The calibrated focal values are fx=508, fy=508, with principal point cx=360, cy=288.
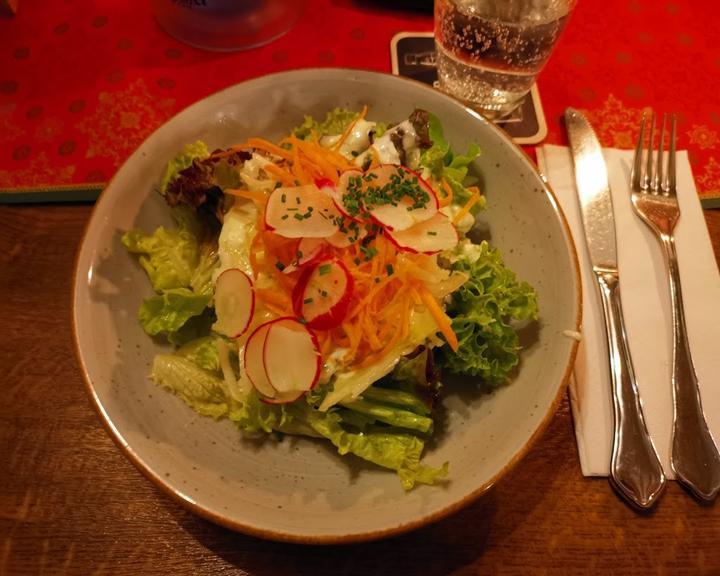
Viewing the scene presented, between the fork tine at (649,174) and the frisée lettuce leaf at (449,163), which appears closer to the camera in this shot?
the frisée lettuce leaf at (449,163)

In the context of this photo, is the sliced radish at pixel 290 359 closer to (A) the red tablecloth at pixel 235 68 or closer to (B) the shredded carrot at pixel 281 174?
(B) the shredded carrot at pixel 281 174

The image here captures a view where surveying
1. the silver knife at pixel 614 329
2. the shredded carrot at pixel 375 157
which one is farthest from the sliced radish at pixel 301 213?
the silver knife at pixel 614 329

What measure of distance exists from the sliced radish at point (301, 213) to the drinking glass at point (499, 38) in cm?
99

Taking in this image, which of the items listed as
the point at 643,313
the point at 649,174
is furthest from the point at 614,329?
the point at 649,174

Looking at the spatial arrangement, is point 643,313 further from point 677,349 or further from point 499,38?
point 499,38

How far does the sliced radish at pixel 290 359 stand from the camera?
4.58 ft

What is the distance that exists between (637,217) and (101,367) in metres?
1.99

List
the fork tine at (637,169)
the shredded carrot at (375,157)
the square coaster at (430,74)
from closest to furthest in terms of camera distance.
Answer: the shredded carrot at (375,157), the fork tine at (637,169), the square coaster at (430,74)

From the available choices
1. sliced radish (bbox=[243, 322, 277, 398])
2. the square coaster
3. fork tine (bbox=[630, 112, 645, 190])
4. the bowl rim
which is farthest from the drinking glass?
sliced radish (bbox=[243, 322, 277, 398])

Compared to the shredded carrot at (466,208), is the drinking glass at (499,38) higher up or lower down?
higher up

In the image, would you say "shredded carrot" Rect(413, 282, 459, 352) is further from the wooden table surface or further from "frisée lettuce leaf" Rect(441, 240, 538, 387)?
the wooden table surface

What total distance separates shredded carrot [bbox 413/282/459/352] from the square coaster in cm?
111

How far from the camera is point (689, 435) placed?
1574 mm

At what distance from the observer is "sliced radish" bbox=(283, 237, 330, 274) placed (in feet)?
4.90
